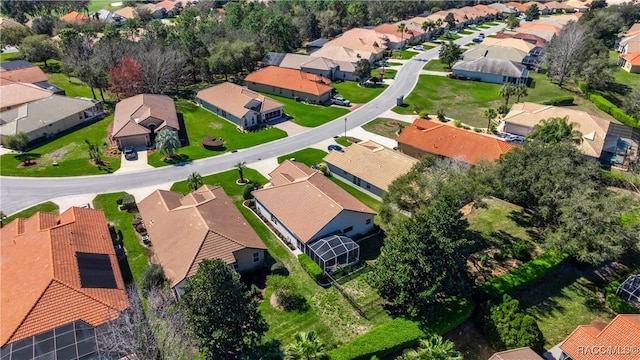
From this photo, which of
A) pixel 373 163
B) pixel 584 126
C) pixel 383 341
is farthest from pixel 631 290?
pixel 584 126

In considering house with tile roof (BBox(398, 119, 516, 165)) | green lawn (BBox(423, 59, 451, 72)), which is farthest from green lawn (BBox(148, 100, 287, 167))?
green lawn (BBox(423, 59, 451, 72))

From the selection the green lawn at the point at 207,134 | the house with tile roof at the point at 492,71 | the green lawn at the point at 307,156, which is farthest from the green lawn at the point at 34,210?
the house with tile roof at the point at 492,71

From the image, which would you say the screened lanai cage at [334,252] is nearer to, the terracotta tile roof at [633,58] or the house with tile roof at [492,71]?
the house with tile roof at [492,71]

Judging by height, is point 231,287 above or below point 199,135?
above

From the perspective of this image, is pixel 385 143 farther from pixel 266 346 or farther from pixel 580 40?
pixel 580 40

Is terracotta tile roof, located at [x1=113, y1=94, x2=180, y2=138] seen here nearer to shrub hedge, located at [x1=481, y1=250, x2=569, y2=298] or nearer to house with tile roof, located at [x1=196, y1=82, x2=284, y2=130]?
house with tile roof, located at [x1=196, y1=82, x2=284, y2=130]

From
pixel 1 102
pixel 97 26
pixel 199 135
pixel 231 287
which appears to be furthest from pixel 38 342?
pixel 97 26
